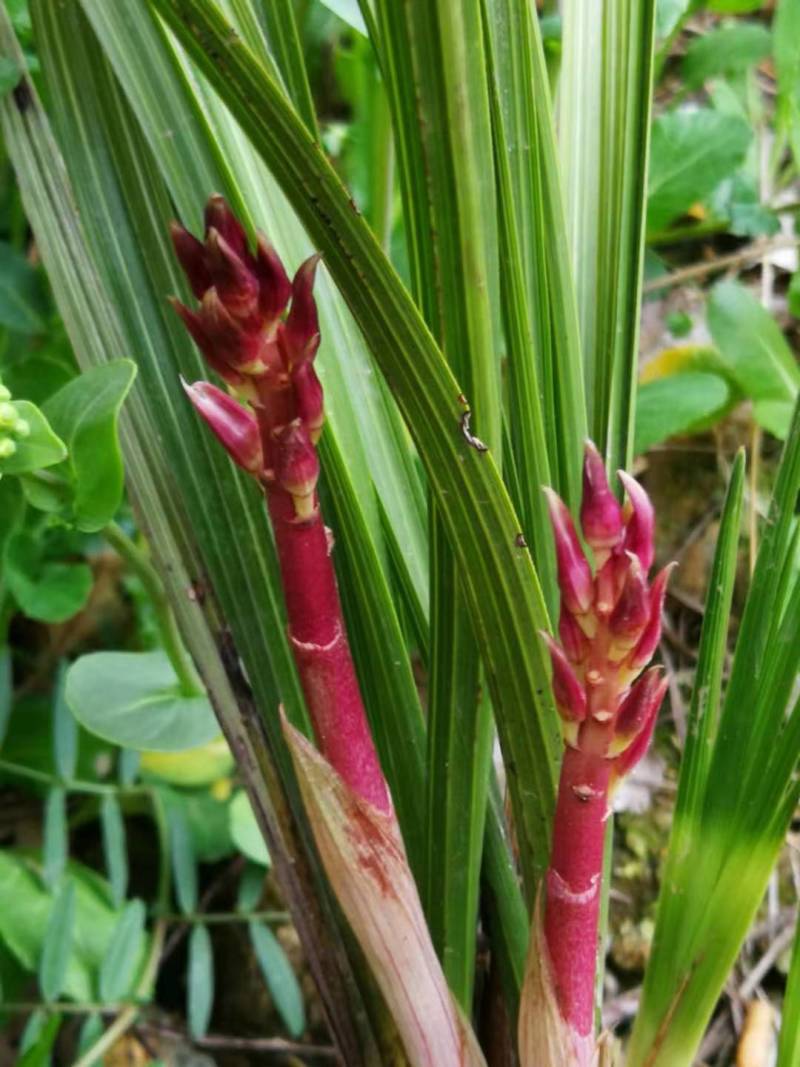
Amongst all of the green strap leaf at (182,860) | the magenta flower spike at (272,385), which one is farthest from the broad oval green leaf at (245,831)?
the magenta flower spike at (272,385)

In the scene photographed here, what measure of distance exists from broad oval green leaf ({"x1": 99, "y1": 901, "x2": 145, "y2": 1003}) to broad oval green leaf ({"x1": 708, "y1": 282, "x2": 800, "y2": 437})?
0.62 meters

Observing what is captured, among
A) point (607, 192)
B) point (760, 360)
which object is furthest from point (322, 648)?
point (760, 360)

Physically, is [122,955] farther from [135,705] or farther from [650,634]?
[650,634]

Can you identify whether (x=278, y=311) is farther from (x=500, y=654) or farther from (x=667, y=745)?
(x=667, y=745)

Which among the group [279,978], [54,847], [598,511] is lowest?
[279,978]

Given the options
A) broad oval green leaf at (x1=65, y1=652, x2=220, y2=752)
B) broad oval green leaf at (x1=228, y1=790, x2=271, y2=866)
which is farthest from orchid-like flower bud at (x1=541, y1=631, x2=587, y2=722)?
broad oval green leaf at (x1=228, y1=790, x2=271, y2=866)

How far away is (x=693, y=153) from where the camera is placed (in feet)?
2.87

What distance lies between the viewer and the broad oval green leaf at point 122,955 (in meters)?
0.74

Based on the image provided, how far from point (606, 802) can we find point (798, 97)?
67 centimetres

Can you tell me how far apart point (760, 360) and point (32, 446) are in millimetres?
589

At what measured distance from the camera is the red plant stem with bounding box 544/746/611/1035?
0.38 meters

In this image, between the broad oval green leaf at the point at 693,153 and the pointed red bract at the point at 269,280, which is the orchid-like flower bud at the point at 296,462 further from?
the broad oval green leaf at the point at 693,153

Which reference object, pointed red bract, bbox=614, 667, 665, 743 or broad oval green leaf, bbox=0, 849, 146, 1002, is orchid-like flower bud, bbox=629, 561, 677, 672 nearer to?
pointed red bract, bbox=614, 667, 665, 743

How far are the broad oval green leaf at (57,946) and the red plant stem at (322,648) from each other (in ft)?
1.28
